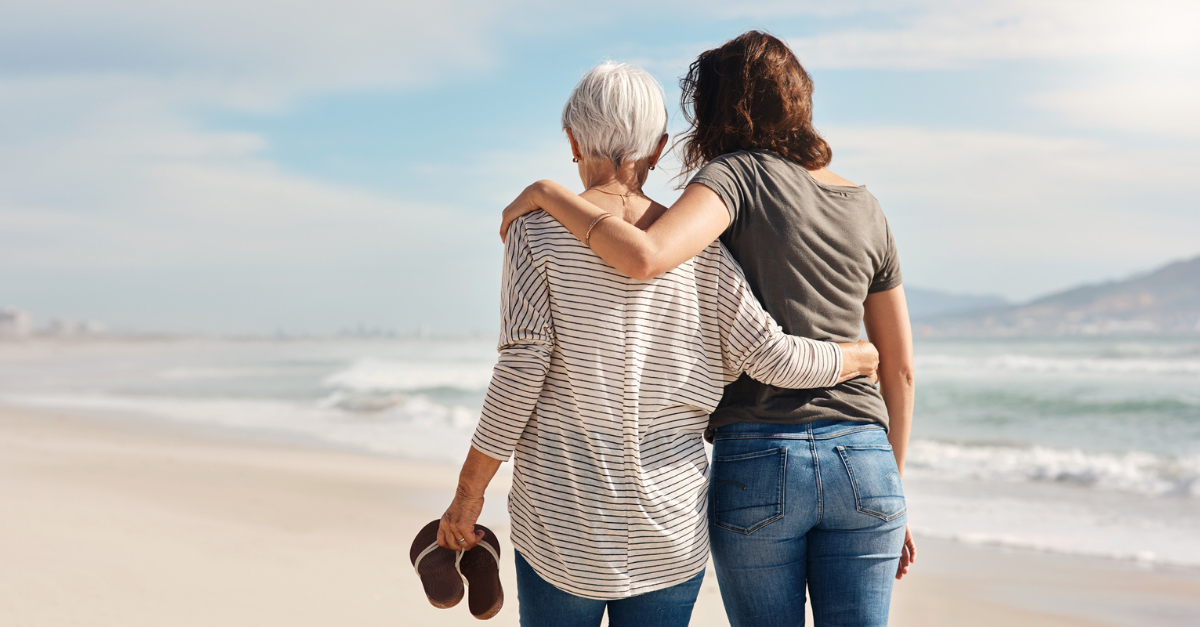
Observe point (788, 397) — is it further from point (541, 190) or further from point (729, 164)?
point (541, 190)

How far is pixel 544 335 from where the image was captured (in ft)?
4.68

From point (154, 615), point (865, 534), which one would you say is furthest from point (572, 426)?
point (154, 615)

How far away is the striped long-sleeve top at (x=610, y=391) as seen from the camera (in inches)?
56.1

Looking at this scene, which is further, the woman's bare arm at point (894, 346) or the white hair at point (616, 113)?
the woman's bare arm at point (894, 346)

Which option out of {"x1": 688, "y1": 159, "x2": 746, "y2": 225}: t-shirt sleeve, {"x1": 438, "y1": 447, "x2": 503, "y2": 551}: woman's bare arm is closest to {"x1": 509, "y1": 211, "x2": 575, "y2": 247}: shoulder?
{"x1": 688, "y1": 159, "x2": 746, "y2": 225}: t-shirt sleeve

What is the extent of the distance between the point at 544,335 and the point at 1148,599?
411cm

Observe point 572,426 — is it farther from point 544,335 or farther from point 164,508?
point 164,508

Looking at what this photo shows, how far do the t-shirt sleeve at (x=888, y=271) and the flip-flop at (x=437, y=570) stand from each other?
3.40ft

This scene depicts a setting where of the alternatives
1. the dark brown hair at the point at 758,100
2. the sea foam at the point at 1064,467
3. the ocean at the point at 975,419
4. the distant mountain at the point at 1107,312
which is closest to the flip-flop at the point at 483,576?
the dark brown hair at the point at 758,100

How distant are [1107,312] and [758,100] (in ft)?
141

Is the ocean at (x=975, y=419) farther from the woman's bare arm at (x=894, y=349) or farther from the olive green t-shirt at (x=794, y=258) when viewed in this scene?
the olive green t-shirt at (x=794, y=258)

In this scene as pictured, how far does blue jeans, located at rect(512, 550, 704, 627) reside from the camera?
1496 millimetres

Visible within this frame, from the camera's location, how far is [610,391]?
1.42m

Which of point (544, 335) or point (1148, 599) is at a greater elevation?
point (544, 335)
